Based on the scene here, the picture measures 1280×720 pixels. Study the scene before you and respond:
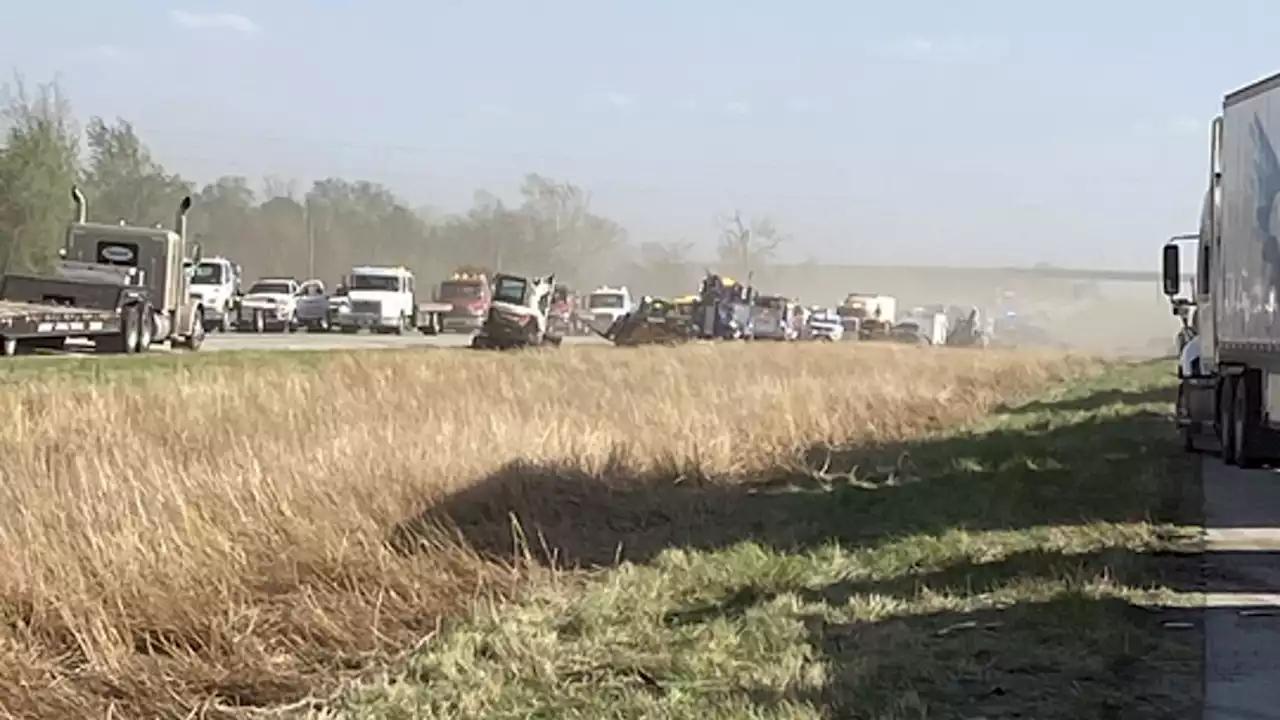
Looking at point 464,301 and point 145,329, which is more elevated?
point 464,301

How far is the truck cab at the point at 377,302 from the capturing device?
5878cm

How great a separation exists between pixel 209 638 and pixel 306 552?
185 centimetres

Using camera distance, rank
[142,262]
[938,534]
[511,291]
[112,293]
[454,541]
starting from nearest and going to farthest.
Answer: [454,541] → [938,534] → [112,293] → [142,262] → [511,291]

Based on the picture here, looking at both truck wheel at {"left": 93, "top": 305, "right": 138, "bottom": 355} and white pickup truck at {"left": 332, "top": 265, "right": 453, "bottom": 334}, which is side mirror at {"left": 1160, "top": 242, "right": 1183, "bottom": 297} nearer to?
truck wheel at {"left": 93, "top": 305, "right": 138, "bottom": 355}

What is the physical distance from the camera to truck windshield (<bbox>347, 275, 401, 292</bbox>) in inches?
2351

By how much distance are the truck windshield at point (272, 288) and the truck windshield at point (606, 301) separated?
12.7m

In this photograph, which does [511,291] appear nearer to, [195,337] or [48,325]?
[195,337]

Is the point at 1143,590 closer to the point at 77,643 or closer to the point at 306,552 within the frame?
the point at 306,552

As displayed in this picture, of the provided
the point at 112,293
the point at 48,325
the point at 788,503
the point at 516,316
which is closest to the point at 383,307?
the point at 516,316

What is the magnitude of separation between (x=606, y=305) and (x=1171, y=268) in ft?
153

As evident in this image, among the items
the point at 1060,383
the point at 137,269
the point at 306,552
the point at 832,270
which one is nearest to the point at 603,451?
the point at 306,552

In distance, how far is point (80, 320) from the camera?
105 ft

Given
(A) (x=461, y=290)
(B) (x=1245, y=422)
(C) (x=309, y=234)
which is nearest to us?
(B) (x=1245, y=422)

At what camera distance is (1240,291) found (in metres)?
18.7
